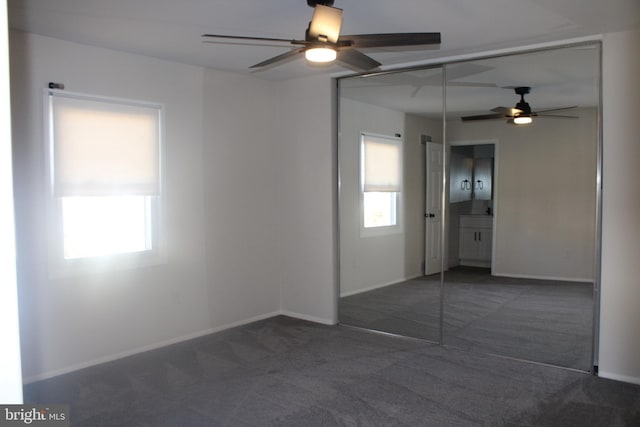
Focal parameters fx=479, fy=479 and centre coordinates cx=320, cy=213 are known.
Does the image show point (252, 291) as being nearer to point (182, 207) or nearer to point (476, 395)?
point (182, 207)

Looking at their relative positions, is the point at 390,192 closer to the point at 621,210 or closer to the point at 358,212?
the point at 358,212

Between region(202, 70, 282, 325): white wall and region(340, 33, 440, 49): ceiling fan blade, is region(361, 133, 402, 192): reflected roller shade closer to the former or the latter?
region(202, 70, 282, 325): white wall

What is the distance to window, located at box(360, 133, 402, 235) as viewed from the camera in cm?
493

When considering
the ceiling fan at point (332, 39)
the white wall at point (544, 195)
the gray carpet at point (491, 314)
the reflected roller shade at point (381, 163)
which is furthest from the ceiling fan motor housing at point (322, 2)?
the gray carpet at point (491, 314)

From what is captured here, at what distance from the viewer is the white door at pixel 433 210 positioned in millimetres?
4562

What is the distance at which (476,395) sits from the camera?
329 centimetres

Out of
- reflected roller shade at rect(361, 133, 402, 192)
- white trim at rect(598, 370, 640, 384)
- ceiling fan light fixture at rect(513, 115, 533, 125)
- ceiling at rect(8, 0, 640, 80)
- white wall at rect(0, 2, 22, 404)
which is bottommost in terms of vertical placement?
white trim at rect(598, 370, 640, 384)

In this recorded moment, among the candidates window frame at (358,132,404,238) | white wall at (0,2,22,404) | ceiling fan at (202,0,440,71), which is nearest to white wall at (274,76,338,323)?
window frame at (358,132,404,238)

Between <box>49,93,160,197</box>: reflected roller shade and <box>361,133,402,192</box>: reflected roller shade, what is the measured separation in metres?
2.08

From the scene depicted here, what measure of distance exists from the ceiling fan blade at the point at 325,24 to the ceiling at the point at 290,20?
1.41 feet

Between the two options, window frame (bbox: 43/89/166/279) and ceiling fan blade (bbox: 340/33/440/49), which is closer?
ceiling fan blade (bbox: 340/33/440/49)

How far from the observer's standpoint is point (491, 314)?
178 inches

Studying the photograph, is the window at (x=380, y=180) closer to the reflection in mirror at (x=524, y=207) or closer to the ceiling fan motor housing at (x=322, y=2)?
the reflection in mirror at (x=524, y=207)

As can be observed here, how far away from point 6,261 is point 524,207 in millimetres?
4236
